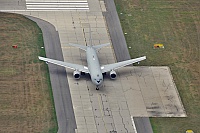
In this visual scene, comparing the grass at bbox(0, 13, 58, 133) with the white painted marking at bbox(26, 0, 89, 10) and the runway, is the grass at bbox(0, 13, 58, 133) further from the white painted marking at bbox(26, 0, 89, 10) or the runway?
the white painted marking at bbox(26, 0, 89, 10)

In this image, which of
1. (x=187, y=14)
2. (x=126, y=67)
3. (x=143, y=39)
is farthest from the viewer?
(x=187, y=14)

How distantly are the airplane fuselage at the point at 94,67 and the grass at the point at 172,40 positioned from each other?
12238 millimetres

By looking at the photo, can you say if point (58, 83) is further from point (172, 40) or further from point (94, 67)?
point (172, 40)

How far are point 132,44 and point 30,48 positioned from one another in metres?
22.6

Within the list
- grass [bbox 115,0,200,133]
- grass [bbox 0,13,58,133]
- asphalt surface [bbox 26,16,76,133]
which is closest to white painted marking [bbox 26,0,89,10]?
asphalt surface [bbox 26,16,76,133]

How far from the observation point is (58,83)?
14300 cm

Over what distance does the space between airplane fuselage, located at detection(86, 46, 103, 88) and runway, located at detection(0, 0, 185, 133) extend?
356 centimetres

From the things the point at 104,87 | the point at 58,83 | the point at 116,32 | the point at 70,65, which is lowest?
the point at 104,87

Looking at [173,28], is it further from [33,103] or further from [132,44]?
[33,103]

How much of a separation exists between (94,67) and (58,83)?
821 cm

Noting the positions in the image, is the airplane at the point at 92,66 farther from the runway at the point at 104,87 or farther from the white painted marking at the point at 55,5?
the white painted marking at the point at 55,5

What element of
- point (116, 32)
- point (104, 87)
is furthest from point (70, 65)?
point (116, 32)

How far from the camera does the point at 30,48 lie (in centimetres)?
15312

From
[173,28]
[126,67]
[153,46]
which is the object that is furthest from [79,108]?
[173,28]
